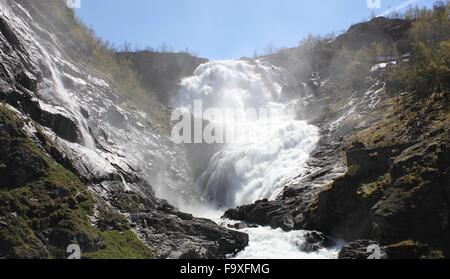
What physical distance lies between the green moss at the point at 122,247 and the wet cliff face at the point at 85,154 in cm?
15

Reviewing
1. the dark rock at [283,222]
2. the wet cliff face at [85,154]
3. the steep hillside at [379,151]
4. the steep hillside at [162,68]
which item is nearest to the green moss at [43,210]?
the wet cliff face at [85,154]

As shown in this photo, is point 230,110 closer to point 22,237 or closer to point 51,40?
point 51,40

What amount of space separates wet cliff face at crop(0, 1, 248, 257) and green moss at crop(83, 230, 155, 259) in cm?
15

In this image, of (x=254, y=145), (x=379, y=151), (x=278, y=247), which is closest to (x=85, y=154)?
(x=278, y=247)

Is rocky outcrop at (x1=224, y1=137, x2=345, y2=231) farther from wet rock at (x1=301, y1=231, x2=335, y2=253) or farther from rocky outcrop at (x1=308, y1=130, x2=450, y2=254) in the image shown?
wet rock at (x1=301, y1=231, x2=335, y2=253)

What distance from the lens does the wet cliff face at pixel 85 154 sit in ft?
142

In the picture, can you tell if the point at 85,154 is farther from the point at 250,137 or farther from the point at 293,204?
the point at 250,137

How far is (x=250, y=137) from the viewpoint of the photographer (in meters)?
96.5

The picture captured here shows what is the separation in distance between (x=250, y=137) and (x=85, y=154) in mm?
44086

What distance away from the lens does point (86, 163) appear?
55.1 meters

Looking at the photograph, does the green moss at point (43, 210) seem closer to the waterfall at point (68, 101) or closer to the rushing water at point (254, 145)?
the waterfall at point (68, 101)

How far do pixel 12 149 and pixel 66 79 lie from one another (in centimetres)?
2837

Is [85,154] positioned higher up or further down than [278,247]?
higher up
